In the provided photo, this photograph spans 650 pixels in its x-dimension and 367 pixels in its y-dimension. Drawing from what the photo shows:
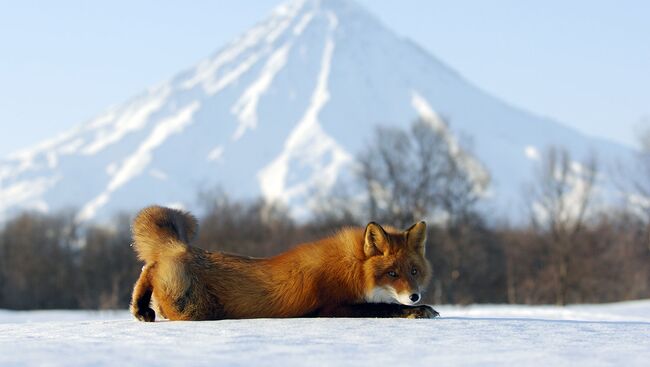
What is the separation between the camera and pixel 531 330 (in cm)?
860

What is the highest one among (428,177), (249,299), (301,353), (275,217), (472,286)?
(275,217)

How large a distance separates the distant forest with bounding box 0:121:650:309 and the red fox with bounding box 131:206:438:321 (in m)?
33.9

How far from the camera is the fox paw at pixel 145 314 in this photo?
9602 millimetres

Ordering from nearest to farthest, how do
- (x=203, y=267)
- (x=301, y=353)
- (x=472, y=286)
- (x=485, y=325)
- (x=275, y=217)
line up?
1. (x=301, y=353)
2. (x=485, y=325)
3. (x=203, y=267)
4. (x=472, y=286)
5. (x=275, y=217)

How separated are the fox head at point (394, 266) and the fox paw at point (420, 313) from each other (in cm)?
14

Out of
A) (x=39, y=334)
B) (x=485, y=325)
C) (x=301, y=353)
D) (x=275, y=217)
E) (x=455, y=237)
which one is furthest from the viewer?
(x=275, y=217)

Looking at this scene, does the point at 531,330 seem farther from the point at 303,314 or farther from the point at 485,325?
the point at 303,314

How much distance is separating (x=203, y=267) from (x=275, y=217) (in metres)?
87.2

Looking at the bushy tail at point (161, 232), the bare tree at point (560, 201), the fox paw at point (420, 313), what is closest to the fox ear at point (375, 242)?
the fox paw at point (420, 313)

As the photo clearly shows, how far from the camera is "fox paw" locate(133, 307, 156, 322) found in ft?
31.5

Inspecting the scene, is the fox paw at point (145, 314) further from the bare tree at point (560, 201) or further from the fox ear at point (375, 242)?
the bare tree at point (560, 201)

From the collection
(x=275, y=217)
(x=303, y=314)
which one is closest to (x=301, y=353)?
(x=303, y=314)

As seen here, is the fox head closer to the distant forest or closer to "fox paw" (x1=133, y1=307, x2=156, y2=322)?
"fox paw" (x1=133, y1=307, x2=156, y2=322)

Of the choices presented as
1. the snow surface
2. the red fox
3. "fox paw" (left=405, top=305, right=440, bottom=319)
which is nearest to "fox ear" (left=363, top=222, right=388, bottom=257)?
the red fox
